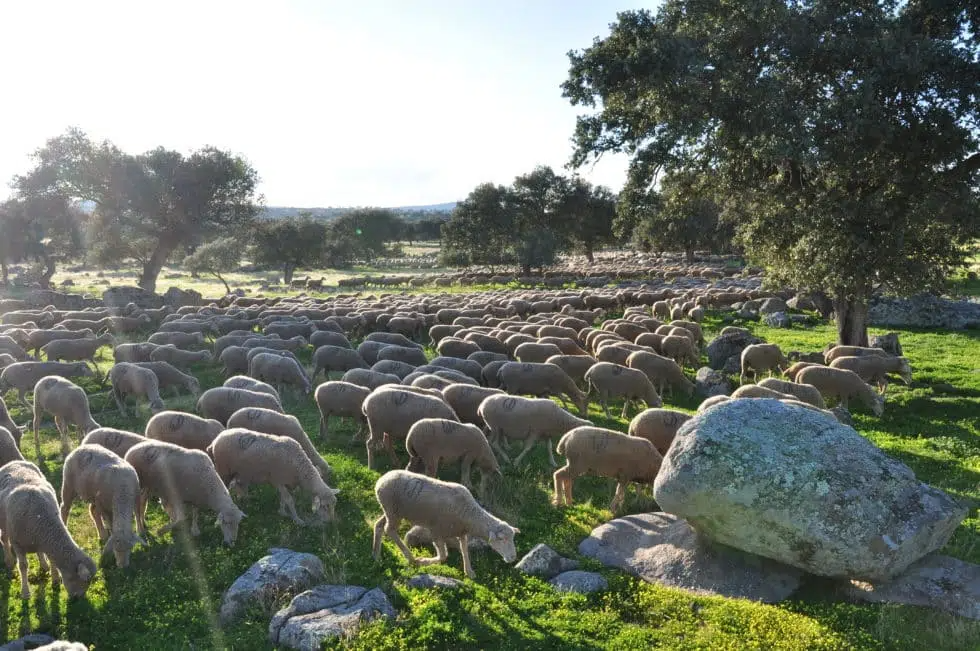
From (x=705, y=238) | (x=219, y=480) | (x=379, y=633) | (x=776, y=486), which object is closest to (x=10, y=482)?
(x=219, y=480)

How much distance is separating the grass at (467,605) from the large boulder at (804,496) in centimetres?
70

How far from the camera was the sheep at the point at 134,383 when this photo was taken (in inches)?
617

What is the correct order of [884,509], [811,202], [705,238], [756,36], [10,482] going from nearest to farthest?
[884,509] → [10,482] → [756,36] → [811,202] → [705,238]

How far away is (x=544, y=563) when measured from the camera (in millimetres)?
8531

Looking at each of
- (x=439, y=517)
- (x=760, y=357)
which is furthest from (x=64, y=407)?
(x=760, y=357)

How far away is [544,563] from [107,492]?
6.26 m

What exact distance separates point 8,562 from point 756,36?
19.7 m

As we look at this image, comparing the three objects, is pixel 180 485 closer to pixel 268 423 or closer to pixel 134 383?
pixel 268 423

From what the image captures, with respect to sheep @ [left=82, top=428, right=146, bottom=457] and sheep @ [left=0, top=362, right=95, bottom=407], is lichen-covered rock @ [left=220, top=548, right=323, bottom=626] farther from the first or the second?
sheep @ [left=0, top=362, right=95, bottom=407]

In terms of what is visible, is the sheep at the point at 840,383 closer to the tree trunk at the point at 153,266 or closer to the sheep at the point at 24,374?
the sheep at the point at 24,374

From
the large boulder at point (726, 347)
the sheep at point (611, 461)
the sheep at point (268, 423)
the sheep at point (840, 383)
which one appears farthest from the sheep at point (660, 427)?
the large boulder at point (726, 347)

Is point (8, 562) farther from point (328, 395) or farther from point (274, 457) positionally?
point (328, 395)

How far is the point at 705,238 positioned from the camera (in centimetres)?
7512

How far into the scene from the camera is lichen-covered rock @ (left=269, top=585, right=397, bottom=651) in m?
6.80
